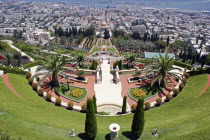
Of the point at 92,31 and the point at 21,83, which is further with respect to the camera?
the point at 92,31

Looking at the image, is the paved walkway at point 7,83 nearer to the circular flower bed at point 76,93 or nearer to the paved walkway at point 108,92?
the circular flower bed at point 76,93

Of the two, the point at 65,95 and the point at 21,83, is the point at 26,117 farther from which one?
the point at 21,83

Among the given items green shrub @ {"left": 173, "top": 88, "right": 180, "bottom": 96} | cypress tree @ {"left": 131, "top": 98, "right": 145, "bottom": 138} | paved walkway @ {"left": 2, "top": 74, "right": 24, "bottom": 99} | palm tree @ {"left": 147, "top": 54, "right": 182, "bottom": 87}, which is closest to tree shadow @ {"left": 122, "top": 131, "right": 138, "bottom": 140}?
cypress tree @ {"left": 131, "top": 98, "right": 145, "bottom": 138}

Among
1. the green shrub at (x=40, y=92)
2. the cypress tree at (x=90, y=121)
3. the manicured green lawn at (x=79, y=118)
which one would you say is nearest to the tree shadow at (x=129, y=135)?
the manicured green lawn at (x=79, y=118)

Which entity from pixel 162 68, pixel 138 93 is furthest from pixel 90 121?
pixel 162 68

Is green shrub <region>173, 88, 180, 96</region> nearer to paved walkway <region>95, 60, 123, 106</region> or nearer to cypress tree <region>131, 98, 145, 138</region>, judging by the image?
paved walkway <region>95, 60, 123, 106</region>

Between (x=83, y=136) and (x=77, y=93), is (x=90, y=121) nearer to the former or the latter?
(x=83, y=136)

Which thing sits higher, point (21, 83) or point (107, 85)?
point (21, 83)

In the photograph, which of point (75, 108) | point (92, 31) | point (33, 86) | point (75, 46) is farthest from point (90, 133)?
point (92, 31)
